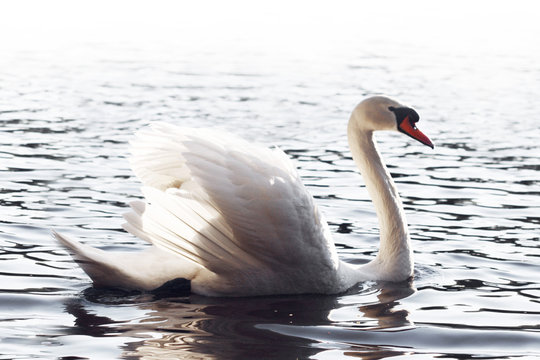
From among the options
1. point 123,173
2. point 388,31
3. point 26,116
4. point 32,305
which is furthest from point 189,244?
point 388,31

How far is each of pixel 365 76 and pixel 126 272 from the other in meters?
16.1

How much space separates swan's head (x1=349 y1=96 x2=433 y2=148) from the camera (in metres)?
8.34

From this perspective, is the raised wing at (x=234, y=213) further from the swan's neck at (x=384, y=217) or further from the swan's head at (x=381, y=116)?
the swan's head at (x=381, y=116)

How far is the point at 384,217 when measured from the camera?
8.48 m

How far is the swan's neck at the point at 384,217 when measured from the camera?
829 cm

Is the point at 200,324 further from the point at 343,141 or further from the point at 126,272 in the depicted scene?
the point at 343,141

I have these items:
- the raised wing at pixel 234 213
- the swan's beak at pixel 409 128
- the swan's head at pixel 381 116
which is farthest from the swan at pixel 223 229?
the swan's beak at pixel 409 128

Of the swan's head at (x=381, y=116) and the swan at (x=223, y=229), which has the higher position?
the swan's head at (x=381, y=116)

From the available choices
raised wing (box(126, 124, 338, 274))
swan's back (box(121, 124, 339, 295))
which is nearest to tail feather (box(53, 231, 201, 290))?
swan's back (box(121, 124, 339, 295))

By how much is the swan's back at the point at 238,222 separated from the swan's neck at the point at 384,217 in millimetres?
840

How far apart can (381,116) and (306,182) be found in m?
3.88

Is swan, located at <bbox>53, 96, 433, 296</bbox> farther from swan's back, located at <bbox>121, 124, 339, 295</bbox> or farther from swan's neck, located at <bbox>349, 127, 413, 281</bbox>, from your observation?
swan's neck, located at <bbox>349, 127, 413, 281</bbox>

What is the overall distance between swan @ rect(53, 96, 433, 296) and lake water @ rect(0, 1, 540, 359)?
168 millimetres

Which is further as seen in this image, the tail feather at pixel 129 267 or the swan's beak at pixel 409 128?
the swan's beak at pixel 409 128
